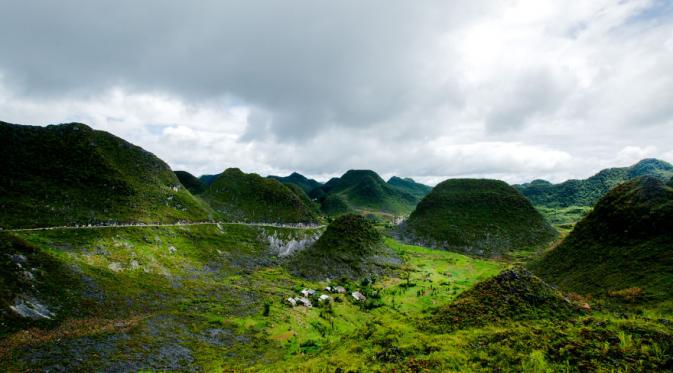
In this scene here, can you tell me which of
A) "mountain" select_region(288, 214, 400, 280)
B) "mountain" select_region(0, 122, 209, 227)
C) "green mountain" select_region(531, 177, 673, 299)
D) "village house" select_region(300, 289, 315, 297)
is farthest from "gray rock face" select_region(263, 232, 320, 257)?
"green mountain" select_region(531, 177, 673, 299)

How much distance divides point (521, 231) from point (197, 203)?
5950 inches

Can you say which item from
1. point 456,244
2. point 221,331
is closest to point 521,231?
point 456,244

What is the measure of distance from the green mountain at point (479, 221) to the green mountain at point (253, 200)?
6393cm

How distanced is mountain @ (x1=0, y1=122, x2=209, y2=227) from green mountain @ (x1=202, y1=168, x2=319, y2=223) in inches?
899

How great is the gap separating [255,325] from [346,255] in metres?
46.0

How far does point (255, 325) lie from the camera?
49688mm

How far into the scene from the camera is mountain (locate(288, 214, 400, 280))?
86000 mm

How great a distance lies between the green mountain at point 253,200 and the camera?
151250mm

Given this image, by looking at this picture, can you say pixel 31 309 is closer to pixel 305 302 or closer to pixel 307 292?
pixel 305 302

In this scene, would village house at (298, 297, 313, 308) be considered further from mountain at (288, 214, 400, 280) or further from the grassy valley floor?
mountain at (288, 214, 400, 280)

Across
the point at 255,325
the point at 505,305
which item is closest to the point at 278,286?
the point at 255,325

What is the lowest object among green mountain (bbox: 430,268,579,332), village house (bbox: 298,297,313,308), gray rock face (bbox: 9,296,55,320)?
village house (bbox: 298,297,313,308)

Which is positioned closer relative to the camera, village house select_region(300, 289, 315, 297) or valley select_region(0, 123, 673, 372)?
valley select_region(0, 123, 673, 372)

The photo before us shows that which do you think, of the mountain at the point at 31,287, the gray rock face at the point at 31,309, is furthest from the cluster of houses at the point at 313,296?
the gray rock face at the point at 31,309
